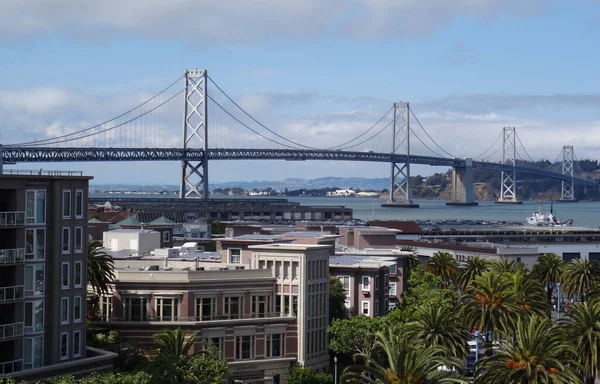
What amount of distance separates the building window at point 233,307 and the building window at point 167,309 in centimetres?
202

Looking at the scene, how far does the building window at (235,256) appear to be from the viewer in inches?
2187

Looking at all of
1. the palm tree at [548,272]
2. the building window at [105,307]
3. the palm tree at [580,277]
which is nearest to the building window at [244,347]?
the building window at [105,307]

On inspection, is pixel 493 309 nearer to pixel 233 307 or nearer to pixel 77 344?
pixel 233 307

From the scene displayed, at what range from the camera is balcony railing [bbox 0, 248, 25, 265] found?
35.1m

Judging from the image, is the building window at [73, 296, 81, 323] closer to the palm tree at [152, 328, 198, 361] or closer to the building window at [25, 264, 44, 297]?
the building window at [25, 264, 44, 297]

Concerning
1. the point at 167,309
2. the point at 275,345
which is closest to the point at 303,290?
the point at 275,345

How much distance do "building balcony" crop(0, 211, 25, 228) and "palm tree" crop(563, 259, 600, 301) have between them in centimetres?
3186

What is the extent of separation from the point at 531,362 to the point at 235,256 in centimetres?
2347

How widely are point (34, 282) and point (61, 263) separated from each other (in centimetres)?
111

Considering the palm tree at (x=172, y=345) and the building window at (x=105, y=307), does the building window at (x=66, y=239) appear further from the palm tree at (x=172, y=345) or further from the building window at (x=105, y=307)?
the building window at (x=105, y=307)

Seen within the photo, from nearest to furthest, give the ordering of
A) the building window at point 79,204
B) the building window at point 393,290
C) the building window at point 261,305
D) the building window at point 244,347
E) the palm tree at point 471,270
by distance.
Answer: the building window at point 79,204, the building window at point 244,347, the building window at point 261,305, the palm tree at point 471,270, the building window at point 393,290

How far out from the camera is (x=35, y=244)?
35969 millimetres

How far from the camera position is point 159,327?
4406 centimetres

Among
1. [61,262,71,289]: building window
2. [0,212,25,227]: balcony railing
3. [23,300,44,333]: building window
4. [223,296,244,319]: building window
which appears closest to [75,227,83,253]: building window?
[61,262,71,289]: building window
